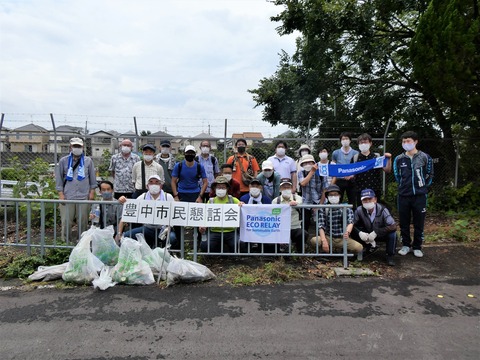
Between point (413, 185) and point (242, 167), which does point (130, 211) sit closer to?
point (242, 167)

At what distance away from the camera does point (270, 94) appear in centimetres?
1189

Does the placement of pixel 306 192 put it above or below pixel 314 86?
below

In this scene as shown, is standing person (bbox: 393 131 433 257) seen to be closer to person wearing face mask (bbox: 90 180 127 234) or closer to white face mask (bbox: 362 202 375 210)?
white face mask (bbox: 362 202 375 210)

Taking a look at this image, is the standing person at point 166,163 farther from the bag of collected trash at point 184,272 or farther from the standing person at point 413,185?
the standing person at point 413,185

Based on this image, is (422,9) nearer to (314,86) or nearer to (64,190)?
(314,86)

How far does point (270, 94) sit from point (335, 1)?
3.77 m

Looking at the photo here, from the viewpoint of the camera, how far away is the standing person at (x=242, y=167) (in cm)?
607

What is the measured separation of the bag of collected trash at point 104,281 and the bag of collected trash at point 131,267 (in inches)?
2.9

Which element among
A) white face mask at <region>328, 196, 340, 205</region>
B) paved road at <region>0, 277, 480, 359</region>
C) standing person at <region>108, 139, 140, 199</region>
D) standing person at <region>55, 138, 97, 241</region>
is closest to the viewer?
paved road at <region>0, 277, 480, 359</region>

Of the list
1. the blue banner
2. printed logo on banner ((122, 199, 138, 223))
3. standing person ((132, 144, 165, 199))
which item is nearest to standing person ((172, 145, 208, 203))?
standing person ((132, 144, 165, 199))

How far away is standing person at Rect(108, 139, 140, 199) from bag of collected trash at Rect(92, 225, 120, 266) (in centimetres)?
136

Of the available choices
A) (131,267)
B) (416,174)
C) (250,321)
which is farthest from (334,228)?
(131,267)

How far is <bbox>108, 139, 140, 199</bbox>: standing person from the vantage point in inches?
231

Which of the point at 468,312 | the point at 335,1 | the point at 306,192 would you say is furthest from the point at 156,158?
the point at 335,1
